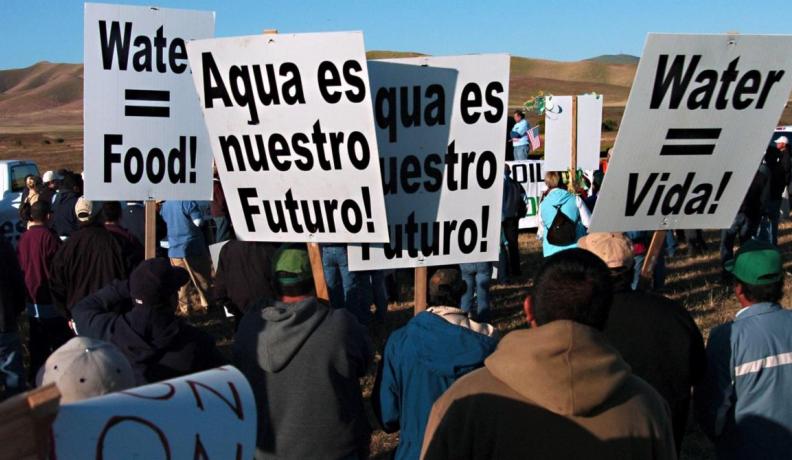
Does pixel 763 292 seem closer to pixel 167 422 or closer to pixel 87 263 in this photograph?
pixel 167 422

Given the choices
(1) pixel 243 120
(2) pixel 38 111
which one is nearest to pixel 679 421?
(1) pixel 243 120

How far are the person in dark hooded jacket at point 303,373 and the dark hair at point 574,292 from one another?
136cm

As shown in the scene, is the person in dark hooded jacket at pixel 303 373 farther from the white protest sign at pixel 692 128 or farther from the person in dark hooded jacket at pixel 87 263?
the person in dark hooded jacket at pixel 87 263

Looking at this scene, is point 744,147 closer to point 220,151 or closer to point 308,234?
point 308,234

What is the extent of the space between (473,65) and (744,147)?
5.21 feet

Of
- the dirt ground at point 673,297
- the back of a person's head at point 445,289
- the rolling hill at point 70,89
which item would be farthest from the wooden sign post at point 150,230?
the rolling hill at point 70,89

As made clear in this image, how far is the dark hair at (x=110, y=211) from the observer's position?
789cm

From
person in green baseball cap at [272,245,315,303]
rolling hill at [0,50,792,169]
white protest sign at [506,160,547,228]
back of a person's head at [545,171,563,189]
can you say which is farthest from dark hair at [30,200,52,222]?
rolling hill at [0,50,792,169]

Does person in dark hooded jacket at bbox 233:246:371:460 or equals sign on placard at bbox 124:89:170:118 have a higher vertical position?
equals sign on placard at bbox 124:89:170:118

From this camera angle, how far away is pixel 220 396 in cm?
257

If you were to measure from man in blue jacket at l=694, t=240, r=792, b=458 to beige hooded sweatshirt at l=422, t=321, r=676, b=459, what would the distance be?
158 cm

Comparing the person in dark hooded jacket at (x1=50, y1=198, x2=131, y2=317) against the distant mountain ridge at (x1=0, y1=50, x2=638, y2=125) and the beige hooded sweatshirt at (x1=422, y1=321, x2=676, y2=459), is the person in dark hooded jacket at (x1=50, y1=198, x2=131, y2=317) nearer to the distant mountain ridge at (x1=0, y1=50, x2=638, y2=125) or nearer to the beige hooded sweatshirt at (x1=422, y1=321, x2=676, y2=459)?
the beige hooded sweatshirt at (x1=422, y1=321, x2=676, y2=459)

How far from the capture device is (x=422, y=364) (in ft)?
13.7

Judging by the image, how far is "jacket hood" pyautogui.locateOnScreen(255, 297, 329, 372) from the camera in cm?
427
